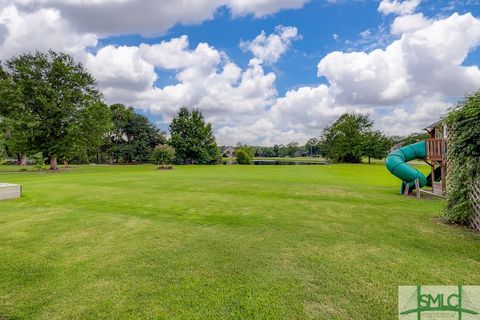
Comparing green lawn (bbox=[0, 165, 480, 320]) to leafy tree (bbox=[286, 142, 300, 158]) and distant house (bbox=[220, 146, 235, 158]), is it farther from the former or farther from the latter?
leafy tree (bbox=[286, 142, 300, 158])

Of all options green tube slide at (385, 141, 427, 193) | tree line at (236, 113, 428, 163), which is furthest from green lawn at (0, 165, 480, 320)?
tree line at (236, 113, 428, 163)

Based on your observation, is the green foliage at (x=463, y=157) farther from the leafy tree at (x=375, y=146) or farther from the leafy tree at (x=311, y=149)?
the leafy tree at (x=311, y=149)

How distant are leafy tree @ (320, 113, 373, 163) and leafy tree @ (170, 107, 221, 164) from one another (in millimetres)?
29366

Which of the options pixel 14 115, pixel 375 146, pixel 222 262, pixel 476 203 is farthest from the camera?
pixel 375 146

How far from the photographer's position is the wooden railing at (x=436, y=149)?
38.6ft

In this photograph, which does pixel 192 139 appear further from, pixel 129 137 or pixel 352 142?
pixel 352 142

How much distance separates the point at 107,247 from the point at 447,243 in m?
7.37

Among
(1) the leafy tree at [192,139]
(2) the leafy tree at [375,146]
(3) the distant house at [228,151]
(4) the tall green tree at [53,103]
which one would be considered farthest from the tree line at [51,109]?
(3) the distant house at [228,151]

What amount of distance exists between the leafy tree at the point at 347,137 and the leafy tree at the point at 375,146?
0.97 m

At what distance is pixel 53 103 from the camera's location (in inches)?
1151

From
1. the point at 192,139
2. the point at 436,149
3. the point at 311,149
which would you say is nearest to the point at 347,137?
the point at 192,139

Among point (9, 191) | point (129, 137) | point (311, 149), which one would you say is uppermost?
point (129, 137)

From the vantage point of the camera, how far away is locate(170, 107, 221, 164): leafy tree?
50531 millimetres

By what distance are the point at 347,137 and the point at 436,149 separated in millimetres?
49886
